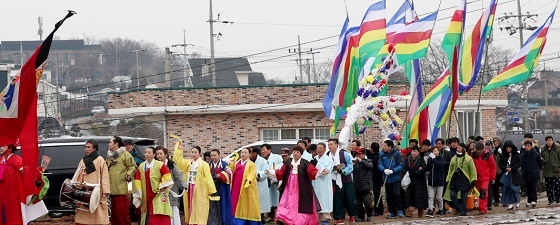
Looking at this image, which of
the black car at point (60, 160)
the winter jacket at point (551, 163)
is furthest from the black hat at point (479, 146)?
the black car at point (60, 160)

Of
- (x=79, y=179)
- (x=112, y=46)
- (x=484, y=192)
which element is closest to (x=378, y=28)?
(x=484, y=192)

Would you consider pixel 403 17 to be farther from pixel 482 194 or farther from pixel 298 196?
pixel 298 196

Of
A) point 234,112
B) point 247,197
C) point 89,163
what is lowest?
point 247,197

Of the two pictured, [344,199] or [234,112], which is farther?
[234,112]

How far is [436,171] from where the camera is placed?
20828 millimetres

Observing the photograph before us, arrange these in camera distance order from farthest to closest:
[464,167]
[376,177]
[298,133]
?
[298,133]
[376,177]
[464,167]

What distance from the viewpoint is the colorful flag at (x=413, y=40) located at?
2384 centimetres

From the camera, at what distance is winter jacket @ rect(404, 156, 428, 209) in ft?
67.4

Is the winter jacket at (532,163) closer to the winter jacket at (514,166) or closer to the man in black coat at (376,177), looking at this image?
the winter jacket at (514,166)

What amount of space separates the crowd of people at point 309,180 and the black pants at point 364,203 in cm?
2

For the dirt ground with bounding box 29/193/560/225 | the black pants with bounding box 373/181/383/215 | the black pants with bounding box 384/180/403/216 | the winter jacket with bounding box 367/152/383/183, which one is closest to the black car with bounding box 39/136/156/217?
the dirt ground with bounding box 29/193/560/225

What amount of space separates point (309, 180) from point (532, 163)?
6958 millimetres

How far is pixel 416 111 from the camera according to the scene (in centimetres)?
2488

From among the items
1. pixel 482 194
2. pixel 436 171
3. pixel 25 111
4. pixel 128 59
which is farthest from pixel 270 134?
pixel 128 59
